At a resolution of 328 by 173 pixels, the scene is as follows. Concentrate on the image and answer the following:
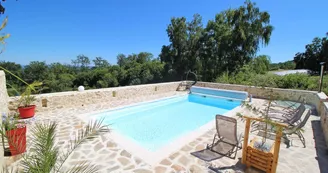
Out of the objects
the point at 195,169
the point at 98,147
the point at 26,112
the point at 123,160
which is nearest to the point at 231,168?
the point at 195,169

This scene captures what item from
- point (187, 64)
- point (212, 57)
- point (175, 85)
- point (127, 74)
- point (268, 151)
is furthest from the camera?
point (127, 74)

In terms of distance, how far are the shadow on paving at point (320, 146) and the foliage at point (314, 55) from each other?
84.5ft

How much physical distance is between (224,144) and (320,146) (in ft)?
7.60

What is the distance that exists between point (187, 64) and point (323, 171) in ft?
50.5

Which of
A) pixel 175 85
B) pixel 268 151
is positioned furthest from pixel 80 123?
pixel 175 85

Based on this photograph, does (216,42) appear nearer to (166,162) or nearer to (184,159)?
(184,159)

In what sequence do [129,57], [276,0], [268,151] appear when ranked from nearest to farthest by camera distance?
[268,151] < [276,0] < [129,57]

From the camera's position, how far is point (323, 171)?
265cm

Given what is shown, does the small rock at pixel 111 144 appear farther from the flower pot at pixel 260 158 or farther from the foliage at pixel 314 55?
the foliage at pixel 314 55

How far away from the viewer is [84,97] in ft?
21.5

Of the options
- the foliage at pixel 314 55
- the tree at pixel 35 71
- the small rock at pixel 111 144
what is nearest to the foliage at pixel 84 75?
the tree at pixel 35 71

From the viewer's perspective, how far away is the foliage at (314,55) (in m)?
22.6

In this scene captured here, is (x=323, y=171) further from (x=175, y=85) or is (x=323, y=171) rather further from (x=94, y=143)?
(x=175, y=85)

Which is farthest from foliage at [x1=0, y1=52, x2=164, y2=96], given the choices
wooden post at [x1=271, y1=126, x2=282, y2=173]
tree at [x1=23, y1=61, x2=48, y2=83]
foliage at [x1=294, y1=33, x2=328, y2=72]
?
foliage at [x1=294, y1=33, x2=328, y2=72]
